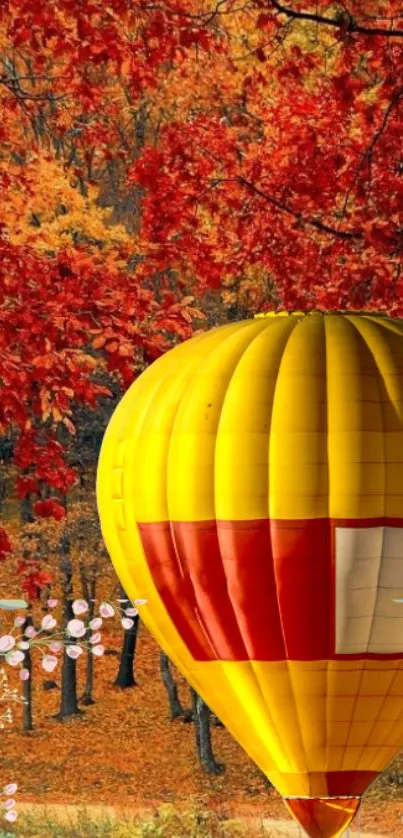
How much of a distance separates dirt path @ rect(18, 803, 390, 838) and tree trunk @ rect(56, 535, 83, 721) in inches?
230

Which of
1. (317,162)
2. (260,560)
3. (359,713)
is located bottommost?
(359,713)

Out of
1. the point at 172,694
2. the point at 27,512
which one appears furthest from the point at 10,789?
the point at 27,512

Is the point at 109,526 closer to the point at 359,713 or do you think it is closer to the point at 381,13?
the point at 359,713

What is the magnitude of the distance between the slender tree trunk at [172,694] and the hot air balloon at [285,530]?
21.8 meters

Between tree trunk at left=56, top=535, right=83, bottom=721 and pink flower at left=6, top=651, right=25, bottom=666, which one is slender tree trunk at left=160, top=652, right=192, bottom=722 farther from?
pink flower at left=6, top=651, right=25, bottom=666

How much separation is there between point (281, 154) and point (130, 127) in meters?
16.2

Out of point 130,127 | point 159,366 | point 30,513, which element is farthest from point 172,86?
point 159,366

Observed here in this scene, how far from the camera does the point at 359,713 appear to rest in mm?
13344

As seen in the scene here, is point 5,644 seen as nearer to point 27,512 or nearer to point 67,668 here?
point 67,668

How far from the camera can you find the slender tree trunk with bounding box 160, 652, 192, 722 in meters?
35.7

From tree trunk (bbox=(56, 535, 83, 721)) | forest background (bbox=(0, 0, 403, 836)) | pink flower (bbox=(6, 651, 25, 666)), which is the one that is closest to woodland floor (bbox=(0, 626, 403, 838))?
forest background (bbox=(0, 0, 403, 836))

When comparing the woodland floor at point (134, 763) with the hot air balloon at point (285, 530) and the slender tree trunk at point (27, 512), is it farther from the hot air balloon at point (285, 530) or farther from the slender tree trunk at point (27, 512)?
the hot air balloon at point (285, 530)

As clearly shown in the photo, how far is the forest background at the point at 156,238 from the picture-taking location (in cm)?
1759

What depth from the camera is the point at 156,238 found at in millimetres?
22828
